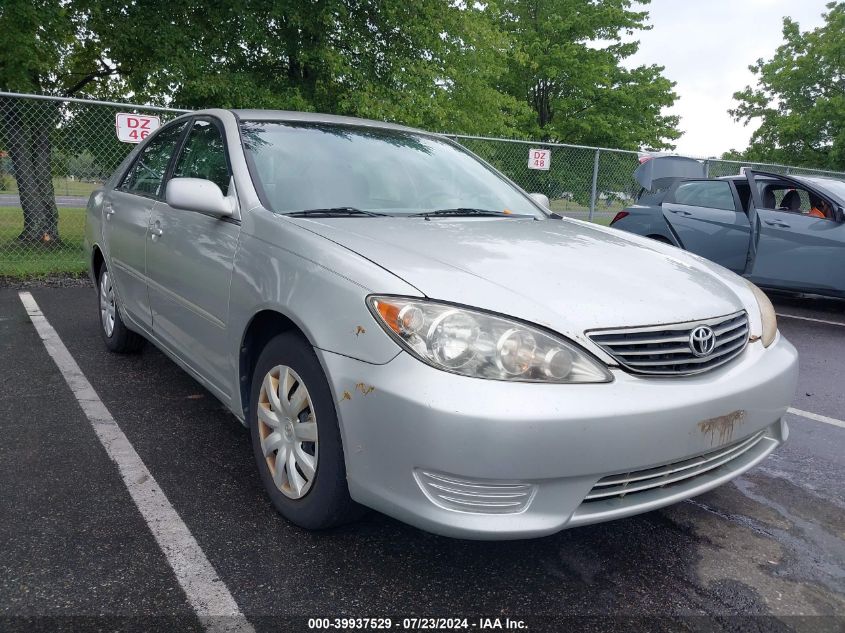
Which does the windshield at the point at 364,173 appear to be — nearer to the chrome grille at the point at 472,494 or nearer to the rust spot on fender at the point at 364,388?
the rust spot on fender at the point at 364,388

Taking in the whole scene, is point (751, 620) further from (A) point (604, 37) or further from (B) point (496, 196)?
(A) point (604, 37)

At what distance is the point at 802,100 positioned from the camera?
2856 cm

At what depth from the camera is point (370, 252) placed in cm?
220

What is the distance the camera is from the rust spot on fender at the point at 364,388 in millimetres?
1926

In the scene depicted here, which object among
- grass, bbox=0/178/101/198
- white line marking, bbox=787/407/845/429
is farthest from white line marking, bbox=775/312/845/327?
grass, bbox=0/178/101/198

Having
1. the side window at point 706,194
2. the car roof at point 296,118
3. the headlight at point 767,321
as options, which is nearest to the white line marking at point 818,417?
the headlight at point 767,321

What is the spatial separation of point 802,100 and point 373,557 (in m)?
32.8

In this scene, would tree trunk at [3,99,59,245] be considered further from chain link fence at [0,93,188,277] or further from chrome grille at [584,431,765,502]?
chrome grille at [584,431,765,502]

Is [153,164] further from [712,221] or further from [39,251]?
[712,221]

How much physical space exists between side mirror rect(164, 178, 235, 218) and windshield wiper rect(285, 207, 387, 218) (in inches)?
11.8

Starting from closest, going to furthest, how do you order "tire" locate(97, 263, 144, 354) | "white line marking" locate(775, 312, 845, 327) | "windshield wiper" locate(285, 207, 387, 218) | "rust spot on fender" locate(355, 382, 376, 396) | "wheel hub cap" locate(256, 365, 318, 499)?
"rust spot on fender" locate(355, 382, 376, 396), "wheel hub cap" locate(256, 365, 318, 499), "windshield wiper" locate(285, 207, 387, 218), "tire" locate(97, 263, 144, 354), "white line marking" locate(775, 312, 845, 327)

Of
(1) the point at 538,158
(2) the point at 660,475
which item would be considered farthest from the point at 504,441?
(1) the point at 538,158

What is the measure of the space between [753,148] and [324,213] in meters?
31.5

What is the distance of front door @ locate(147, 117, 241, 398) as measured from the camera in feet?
9.07
